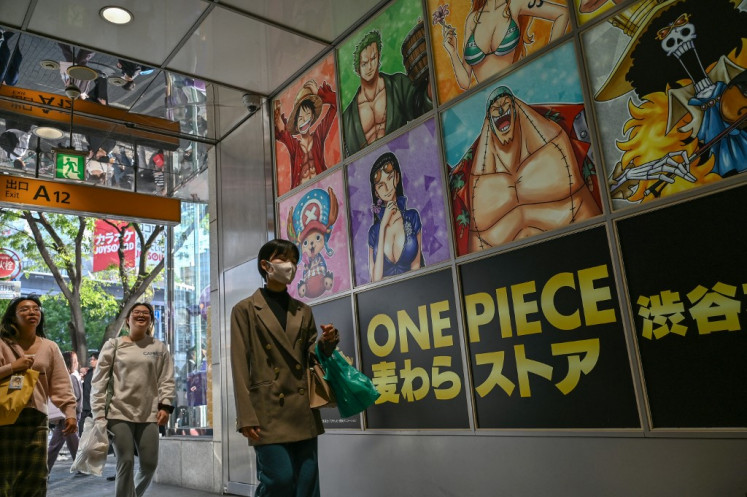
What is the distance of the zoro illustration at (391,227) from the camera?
4.85 metres

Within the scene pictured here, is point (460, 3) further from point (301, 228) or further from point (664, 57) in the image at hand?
point (301, 228)

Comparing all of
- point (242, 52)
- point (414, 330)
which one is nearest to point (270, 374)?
point (414, 330)

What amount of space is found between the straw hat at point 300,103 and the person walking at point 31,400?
325cm

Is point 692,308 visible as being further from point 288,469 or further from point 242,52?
point 242,52

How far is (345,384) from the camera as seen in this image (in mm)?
3473

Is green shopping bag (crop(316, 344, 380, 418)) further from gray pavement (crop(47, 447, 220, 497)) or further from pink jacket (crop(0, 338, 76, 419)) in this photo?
gray pavement (crop(47, 447, 220, 497))

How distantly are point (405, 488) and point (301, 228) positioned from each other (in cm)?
282

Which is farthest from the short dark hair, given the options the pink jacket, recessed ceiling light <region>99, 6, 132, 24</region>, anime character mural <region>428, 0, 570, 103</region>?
recessed ceiling light <region>99, 6, 132, 24</region>

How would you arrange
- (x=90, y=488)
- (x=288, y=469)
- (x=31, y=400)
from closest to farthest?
(x=288, y=469) → (x=31, y=400) → (x=90, y=488)

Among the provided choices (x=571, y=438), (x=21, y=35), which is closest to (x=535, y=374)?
(x=571, y=438)

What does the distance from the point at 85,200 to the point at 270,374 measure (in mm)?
5976

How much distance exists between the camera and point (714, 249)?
304 centimetres

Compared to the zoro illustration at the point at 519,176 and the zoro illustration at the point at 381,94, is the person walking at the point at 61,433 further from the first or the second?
the zoro illustration at the point at 519,176

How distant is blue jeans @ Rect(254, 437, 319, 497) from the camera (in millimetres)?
3023
